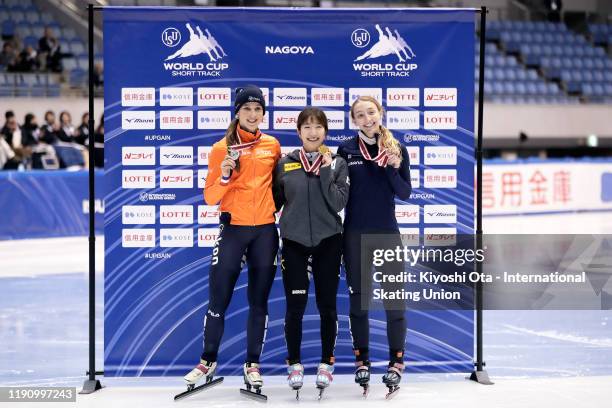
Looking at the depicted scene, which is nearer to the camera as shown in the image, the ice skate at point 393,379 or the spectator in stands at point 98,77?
the ice skate at point 393,379

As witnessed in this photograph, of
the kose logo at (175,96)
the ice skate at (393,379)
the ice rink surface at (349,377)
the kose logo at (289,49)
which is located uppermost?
the kose logo at (289,49)

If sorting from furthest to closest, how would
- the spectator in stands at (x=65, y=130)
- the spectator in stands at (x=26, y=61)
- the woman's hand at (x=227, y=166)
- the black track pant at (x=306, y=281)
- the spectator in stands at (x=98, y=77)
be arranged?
the spectator in stands at (x=26, y=61), the spectator in stands at (x=98, y=77), the spectator in stands at (x=65, y=130), the black track pant at (x=306, y=281), the woman's hand at (x=227, y=166)

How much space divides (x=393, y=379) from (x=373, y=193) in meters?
1.20

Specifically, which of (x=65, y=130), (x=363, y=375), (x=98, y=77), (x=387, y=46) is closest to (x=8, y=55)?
(x=98, y=77)

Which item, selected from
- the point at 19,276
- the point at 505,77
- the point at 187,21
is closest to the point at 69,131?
the point at 19,276

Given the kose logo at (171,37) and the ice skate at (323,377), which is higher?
the kose logo at (171,37)

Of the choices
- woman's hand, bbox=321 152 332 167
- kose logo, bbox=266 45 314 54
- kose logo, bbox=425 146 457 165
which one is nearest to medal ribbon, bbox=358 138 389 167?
woman's hand, bbox=321 152 332 167

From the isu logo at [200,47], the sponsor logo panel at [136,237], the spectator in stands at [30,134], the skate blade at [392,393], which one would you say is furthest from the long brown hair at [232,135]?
the spectator in stands at [30,134]

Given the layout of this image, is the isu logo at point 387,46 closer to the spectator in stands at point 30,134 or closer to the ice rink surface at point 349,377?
the ice rink surface at point 349,377

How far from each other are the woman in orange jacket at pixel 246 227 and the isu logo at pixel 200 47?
60cm

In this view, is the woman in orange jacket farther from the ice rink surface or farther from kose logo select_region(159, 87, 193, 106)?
kose logo select_region(159, 87, 193, 106)

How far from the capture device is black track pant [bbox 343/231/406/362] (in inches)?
238

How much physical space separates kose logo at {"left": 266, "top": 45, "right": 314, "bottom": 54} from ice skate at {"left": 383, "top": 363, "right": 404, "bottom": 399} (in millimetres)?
2224

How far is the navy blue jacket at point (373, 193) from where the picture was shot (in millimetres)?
6016
